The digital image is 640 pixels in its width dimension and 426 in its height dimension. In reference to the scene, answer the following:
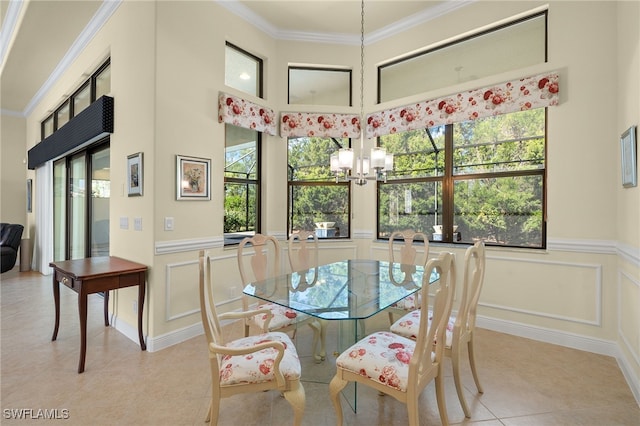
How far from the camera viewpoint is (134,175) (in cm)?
291

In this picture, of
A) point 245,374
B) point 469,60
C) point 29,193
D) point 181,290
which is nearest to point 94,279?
point 181,290

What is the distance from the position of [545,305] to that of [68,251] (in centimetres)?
653

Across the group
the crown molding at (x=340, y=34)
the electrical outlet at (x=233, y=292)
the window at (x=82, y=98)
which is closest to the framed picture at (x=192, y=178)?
the electrical outlet at (x=233, y=292)

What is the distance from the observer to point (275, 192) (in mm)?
4062

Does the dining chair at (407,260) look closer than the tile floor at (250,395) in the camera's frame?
No

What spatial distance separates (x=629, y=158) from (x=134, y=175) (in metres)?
4.04

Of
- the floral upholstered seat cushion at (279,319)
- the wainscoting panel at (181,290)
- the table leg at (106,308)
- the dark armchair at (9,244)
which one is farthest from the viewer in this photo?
the dark armchair at (9,244)

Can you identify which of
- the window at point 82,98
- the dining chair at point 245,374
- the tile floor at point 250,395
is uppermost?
the window at point 82,98

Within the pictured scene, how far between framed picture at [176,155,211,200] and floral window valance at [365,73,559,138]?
2156 mm

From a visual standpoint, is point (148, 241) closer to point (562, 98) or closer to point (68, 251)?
point (68, 251)

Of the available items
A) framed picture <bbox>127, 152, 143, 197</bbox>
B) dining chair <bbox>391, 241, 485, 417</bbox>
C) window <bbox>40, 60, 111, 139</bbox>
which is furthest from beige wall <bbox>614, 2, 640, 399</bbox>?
window <bbox>40, 60, 111, 139</bbox>

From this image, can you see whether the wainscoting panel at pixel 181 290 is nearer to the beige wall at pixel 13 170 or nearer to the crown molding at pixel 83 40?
the crown molding at pixel 83 40

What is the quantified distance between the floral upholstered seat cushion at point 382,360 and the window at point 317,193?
2541mm

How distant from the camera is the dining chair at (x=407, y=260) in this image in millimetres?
2676
